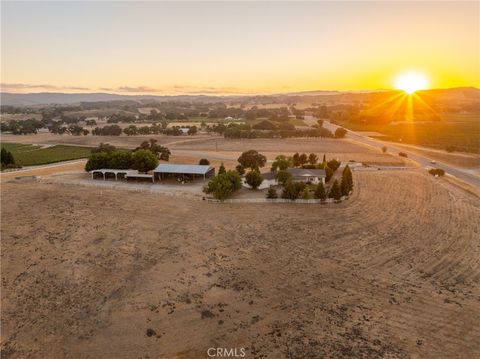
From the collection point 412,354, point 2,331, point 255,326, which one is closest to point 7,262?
point 2,331

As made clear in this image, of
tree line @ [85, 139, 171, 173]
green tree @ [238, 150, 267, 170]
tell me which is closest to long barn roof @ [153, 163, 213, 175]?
tree line @ [85, 139, 171, 173]

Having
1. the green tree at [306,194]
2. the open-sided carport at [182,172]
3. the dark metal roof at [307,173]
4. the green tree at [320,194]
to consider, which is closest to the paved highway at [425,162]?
Result: the dark metal roof at [307,173]

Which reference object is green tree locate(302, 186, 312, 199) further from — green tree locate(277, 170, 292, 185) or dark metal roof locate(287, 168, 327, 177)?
dark metal roof locate(287, 168, 327, 177)

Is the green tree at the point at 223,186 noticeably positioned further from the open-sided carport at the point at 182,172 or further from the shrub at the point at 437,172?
the shrub at the point at 437,172

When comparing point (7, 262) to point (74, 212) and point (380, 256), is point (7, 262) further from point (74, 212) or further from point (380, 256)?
point (380, 256)

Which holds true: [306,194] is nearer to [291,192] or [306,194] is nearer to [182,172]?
[291,192]

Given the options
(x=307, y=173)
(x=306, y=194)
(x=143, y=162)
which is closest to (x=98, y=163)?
(x=143, y=162)

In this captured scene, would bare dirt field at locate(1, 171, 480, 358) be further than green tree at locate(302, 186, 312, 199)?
No
